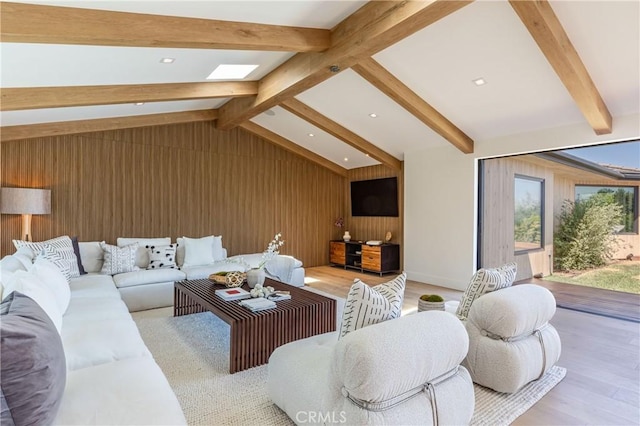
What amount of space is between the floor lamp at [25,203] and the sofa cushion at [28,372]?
3984 mm

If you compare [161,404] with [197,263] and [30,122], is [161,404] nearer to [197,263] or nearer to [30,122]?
[197,263]

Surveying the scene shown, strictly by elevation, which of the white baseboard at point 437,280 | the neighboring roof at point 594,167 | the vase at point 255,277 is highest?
the neighboring roof at point 594,167

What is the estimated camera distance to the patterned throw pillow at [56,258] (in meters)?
3.85

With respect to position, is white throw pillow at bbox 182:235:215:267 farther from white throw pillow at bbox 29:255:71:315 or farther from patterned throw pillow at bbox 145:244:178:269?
white throw pillow at bbox 29:255:71:315

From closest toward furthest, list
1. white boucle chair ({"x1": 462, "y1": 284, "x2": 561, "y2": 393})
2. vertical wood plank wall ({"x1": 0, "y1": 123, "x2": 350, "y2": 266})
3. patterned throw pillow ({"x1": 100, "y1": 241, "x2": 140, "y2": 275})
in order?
white boucle chair ({"x1": 462, "y1": 284, "x2": 561, "y2": 393}) < patterned throw pillow ({"x1": 100, "y1": 241, "x2": 140, "y2": 275}) < vertical wood plank wall ({"x1": 0, "y1": 123, "x2": 350, "y2": 266})

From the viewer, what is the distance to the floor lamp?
4410mm

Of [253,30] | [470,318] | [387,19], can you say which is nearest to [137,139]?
[253,30]

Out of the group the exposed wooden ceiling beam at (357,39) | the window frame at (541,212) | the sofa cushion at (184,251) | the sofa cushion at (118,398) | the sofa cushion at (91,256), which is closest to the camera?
the sofa cushion at (118,398)

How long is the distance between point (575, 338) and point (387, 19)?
3672 mm

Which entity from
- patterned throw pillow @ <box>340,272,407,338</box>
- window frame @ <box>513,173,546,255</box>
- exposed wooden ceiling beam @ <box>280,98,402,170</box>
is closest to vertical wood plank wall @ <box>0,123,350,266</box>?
exposed wooden ceiling beam @ <box>280,98,402,170</box>

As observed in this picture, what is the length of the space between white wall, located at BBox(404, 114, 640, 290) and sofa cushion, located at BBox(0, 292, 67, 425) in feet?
17.9

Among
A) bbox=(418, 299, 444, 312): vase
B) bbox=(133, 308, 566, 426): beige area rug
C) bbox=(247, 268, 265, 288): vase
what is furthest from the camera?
bbox=(247, 268, 265, 288): vase

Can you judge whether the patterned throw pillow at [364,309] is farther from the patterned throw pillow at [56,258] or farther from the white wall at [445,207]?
the white wall at [445,207]

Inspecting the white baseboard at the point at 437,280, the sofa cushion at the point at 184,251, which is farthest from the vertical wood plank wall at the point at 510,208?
the sofa cushion at the point at 184,251
